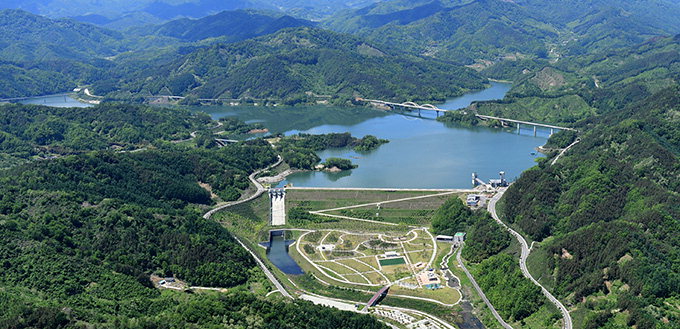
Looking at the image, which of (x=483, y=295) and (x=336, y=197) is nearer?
(x=483, y=295)

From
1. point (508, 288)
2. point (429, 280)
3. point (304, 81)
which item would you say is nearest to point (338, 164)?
point (429, 280)

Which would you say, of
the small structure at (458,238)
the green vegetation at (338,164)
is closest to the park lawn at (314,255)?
the small structure at (458,238)

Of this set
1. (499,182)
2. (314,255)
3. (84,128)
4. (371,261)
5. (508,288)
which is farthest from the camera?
(84,128)

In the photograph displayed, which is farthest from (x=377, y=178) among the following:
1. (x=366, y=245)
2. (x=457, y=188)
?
(x=366, y=245)

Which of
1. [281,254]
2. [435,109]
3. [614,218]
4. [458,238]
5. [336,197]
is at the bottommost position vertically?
[281,254]

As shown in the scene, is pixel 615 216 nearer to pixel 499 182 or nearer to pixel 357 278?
pixel 499 182

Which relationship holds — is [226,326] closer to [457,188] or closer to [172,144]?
[457,188]
